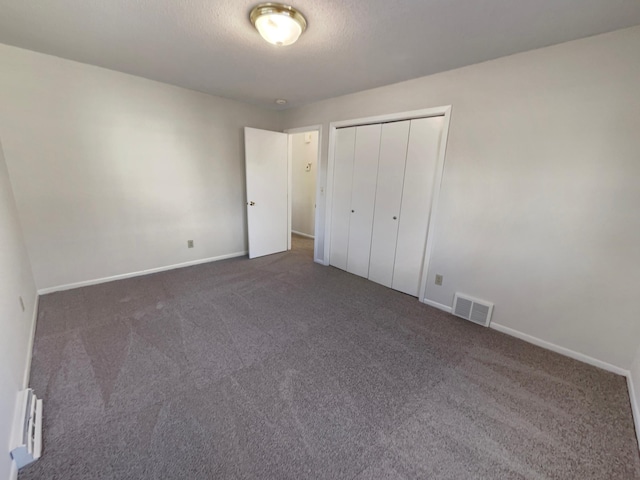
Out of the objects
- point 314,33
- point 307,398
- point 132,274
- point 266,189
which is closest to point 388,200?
point 314,33

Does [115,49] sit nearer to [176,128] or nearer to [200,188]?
[176,128]

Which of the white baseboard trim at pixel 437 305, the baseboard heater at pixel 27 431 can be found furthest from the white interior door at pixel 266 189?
the baseboard heater at pixel 27 431

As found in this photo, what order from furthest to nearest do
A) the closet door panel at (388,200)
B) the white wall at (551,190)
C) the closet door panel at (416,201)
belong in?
1. the closet door panel at (388,200)
2. the closet door panel at (416,201)
3. the white wall at (551,190)

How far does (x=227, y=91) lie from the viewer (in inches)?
126

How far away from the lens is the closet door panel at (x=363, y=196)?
309cm

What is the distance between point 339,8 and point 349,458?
2.53 meters

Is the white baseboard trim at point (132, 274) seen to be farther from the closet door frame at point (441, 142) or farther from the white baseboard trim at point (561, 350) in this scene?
the white baseboard trim at point (561, 350)

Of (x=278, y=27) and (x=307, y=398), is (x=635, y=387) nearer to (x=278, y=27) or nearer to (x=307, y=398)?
(x=307, y=398)

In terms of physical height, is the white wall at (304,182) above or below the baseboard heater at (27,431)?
above

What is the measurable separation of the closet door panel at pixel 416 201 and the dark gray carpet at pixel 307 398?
1.82ft

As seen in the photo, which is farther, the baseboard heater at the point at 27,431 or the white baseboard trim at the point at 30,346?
the white baseboard trim at the point at 30,346

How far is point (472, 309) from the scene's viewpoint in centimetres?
246

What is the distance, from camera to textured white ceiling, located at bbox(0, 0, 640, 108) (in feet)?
5.02

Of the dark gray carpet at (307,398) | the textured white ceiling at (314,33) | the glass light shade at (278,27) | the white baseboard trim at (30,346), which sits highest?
the textured white ceiling at (314,33)
